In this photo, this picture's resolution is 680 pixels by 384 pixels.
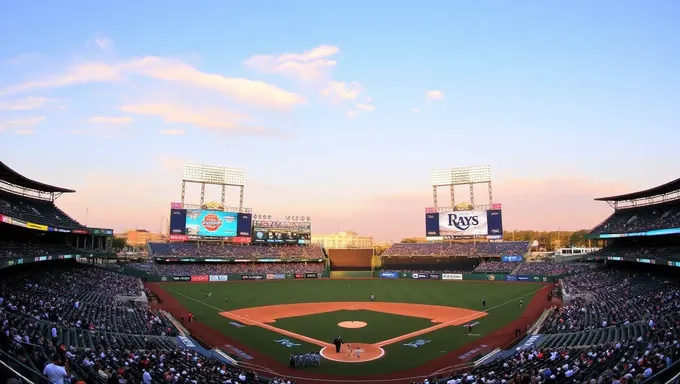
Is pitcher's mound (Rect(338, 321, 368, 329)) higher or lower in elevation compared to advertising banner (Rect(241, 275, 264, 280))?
lower

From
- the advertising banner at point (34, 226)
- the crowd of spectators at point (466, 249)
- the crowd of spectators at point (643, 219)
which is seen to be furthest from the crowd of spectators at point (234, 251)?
the crowd of spectators at point (643, 219)

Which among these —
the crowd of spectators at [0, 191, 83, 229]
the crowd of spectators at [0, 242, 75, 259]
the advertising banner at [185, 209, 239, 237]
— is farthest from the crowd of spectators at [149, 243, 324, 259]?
the crowd of spectators at [0, 242, 75, 259]

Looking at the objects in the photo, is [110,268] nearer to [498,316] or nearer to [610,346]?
[498,316]

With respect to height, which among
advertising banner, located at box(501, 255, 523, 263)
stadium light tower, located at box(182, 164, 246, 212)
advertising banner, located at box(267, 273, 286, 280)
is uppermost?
stadium light tower, located at box(182, 164, 246, 212)

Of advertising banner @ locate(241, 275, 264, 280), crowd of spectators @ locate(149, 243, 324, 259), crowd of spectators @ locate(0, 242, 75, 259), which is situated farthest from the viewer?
crowd of spectators @ locate(149, 243, 324, 259)

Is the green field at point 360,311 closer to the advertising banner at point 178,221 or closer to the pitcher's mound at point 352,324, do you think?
the pitcher's mound at point 352,324

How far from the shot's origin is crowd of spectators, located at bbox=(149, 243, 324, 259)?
235ft

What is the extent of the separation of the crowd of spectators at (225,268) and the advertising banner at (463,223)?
22.3m

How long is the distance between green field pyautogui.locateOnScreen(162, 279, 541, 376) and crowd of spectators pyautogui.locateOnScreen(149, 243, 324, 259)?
1020 centimetres

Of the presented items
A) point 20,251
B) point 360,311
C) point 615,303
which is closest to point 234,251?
point 360,311

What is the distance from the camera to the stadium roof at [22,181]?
3821 cm

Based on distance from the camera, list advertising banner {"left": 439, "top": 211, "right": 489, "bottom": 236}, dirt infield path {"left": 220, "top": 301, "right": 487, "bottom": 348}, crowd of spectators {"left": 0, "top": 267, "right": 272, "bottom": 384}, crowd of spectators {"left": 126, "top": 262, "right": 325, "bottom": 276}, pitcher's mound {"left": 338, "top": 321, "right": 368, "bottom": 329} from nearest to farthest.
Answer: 1. crowd of spectators {"left": 0, "top": 267, "right": 272, "bottom": 384}
2. pitcher's mound {"left": 338, "top": 321, "right": 368, "bottom": 329}
3. dirt infield path {"left": 220, "top": 301, "right": 487, "bottom": 348}
4. crowd of spectators {"left": 126, "top": 262, "right": 325, "bottom": 276}
5. advertising banner {"left": 439, "top": 211, "right": 489, "bottom": 236}

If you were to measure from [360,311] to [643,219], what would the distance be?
105ft

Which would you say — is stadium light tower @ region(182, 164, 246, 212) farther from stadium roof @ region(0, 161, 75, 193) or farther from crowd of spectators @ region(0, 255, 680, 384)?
crowd of spectators @ region(0, 255, 680, 384)
